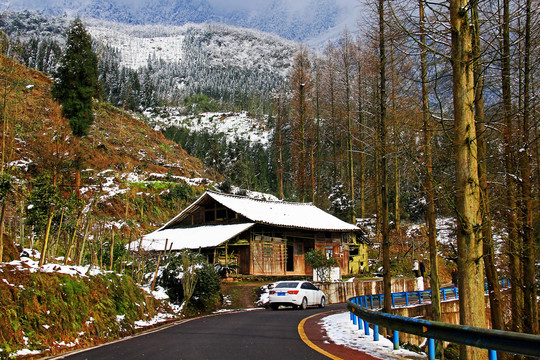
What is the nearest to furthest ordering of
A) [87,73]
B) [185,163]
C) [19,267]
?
[19,267] < [87,73] < [185,163]

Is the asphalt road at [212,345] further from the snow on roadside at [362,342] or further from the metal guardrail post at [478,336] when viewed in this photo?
the metal guardrail post at [478,336]

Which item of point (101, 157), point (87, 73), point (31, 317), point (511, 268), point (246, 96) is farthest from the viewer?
point (246, 96)

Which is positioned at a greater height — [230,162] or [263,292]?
[230,162]

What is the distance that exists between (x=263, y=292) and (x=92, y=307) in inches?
574

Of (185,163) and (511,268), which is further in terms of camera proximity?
(185,163)

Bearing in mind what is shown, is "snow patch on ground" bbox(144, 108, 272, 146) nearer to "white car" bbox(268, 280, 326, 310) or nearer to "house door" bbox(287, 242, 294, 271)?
"house door" bbox(287, 242, 294, 271)

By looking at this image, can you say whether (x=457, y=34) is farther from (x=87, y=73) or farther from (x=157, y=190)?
(x=157, y=190)

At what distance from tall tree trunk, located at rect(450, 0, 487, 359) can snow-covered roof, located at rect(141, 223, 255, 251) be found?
22169 mm

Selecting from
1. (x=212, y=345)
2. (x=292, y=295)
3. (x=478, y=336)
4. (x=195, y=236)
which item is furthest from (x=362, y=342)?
(x=195, y=236)

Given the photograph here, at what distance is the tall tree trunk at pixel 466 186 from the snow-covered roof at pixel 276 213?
24.6m

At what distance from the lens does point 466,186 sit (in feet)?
Result: 21.3

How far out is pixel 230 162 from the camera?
74375 millimetres

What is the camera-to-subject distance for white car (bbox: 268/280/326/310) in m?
20.5

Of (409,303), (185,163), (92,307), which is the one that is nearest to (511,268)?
(409,303)
